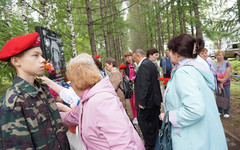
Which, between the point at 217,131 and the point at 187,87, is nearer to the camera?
the point at 187,87

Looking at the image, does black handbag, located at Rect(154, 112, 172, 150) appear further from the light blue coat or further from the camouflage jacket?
the camouflage jacket

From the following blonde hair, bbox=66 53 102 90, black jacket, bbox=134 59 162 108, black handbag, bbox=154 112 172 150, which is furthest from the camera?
black jacket, bbox=134 59 162 108

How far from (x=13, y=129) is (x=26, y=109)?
0.50 ft

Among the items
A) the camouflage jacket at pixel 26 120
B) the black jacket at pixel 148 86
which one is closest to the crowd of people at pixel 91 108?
the camouflage jacket at pixel 26 120

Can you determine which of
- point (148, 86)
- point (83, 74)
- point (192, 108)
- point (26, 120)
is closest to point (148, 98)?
point (148, 86)

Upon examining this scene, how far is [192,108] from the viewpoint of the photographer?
1416mm

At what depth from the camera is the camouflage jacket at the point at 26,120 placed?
3.42ft

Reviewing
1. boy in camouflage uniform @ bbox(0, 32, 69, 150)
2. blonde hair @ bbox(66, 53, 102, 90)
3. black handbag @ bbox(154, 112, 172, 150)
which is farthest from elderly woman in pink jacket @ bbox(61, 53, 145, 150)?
black handbag @ bbox(154, 112, 172, 150)

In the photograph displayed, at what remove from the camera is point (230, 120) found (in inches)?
173

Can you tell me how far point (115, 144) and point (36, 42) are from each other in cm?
108

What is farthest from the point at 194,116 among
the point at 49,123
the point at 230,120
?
the point at 230,120

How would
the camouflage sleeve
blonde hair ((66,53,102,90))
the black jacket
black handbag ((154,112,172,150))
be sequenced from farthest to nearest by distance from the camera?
the black jacket
black handbag ((154,112,172,150))
blonde hair ((66,53,102,90))
the camouflage sleeve

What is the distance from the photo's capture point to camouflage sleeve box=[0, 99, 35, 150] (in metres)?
1.03

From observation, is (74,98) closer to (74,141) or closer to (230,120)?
(74,141)
